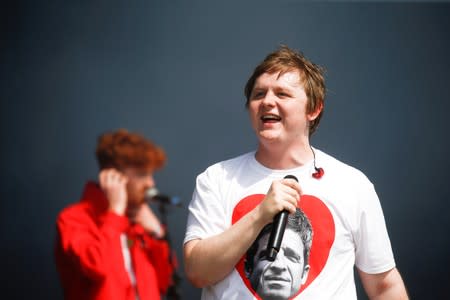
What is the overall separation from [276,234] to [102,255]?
0.50 m

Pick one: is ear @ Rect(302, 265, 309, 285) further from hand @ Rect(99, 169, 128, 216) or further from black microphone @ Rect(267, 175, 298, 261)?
hand @ Rect(99, 169, 128, 216)

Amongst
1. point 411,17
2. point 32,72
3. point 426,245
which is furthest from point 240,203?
point 411,17

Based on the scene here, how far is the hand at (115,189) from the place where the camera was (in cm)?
179

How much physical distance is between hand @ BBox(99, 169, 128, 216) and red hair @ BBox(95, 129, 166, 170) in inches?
1.1

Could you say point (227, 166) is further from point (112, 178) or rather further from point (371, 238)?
point (371, 238)

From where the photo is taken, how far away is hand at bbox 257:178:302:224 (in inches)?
67.2

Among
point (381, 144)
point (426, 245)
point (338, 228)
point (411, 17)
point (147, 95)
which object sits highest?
point (411, 17)

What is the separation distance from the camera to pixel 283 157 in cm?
195

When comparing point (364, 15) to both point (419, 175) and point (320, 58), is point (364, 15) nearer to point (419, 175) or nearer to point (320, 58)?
point (320, 58)

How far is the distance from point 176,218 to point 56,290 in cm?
48

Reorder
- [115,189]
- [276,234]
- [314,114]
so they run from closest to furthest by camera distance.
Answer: [276,234]
[115,189]
[314,114]

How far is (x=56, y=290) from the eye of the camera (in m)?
2.04

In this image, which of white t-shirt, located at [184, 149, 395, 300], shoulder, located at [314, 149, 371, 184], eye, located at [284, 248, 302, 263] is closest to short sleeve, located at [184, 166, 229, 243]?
white t-shirt, located at [184, 149, 395, 300]

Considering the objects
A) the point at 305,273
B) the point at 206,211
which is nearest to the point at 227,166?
the point at 206,211
